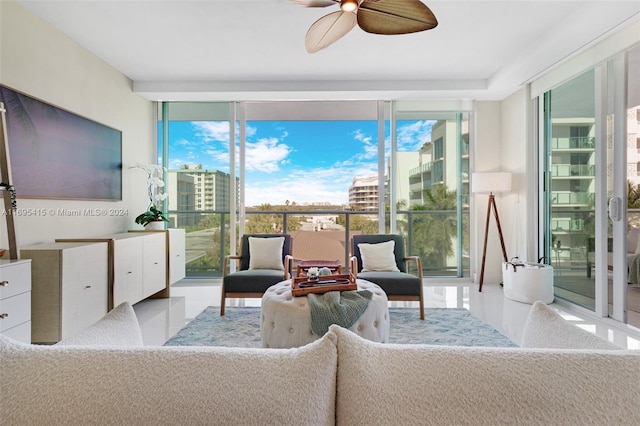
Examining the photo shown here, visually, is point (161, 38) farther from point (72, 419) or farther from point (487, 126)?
point (487, 126)

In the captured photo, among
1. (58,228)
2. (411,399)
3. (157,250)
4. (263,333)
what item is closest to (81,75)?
(58,228)

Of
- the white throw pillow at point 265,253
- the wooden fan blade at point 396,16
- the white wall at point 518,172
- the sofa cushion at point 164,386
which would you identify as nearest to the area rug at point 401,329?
the white throw pillow at point 265,253

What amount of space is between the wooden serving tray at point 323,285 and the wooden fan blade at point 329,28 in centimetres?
185

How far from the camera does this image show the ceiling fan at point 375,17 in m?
2.04

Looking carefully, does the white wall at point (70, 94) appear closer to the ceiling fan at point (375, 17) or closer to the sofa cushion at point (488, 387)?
the ceiling fan at point (375, 17)

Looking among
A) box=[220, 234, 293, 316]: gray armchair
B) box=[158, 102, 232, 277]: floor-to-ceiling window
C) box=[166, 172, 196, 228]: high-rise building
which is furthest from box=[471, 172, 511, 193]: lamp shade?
box=[166, 172, 196, 228]: high-rise building

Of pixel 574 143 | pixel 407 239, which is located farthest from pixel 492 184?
pixel 407 239

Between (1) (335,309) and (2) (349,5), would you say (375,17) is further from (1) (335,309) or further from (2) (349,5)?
(1) (335,309)

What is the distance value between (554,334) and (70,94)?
4148 mm

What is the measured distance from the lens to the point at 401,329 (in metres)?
2.97

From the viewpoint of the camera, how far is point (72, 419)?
0.58 meters

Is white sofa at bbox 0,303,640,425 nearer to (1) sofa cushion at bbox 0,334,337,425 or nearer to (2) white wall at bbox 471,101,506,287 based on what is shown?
(1) sofa cushion at bbox 0,334,337,425

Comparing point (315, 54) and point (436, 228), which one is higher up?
point (315, 54)

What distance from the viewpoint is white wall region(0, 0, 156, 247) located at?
268 cm
